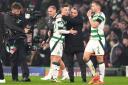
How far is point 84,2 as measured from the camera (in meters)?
30.9

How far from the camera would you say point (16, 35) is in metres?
20.1

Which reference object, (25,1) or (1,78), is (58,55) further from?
(25,1)

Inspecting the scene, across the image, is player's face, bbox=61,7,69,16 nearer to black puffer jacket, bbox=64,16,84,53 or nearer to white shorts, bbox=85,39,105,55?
black puffer jacket, bbox=64,16,84,53

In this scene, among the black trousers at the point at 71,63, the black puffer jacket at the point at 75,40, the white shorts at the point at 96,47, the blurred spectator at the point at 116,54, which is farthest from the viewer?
the blurred spectator at the point at 116,54

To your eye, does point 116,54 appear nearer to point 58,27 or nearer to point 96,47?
point 58,27

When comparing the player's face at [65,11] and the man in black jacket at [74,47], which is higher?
the player's face at [65,11]

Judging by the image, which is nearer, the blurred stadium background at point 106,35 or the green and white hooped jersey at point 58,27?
the green and white hooped jersey at point 58,27

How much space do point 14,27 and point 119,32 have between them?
9.16 metres

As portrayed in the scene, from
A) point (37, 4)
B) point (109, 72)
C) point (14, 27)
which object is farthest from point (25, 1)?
point (14, 27)

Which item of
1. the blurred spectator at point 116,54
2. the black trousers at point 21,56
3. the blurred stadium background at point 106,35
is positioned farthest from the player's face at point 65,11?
the blurred spectator at point 116,54

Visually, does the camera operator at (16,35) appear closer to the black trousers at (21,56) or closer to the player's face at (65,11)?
the black trousers at (21,56)

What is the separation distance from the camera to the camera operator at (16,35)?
65.5 feet

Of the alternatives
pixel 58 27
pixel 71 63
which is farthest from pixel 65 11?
pixel 71 63

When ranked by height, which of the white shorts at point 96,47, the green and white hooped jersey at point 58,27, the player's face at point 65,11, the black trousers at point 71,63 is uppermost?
the player's face at point 65,11
